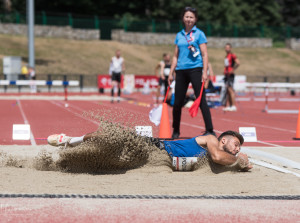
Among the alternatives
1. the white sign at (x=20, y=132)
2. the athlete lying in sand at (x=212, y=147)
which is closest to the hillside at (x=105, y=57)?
the white sign at (x=20, y=132)

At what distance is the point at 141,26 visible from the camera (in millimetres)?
58531

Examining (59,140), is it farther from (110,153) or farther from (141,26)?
(141,26)

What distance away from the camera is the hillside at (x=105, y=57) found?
47.2m

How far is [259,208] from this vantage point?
4.80 metres

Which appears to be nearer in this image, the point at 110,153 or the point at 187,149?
the point at 110,153

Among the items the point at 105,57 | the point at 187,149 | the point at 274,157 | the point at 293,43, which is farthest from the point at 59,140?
the point at 293,43

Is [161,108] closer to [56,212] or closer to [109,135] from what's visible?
[109,135]

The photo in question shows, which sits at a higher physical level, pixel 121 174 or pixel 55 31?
pixel 55 31

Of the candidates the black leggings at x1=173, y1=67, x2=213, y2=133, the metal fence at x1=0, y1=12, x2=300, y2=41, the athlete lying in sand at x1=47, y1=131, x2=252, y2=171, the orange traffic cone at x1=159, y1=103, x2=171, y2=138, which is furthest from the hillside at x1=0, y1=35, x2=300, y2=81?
the athlete lying in sand at x1=47, y1=131, x2=252, y2=171

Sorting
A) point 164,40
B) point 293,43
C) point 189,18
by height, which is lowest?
point 189,18

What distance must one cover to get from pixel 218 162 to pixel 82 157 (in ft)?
4.93

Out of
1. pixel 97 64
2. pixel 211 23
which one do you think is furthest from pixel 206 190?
pixel 211 23

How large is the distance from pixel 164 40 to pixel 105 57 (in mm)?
9693

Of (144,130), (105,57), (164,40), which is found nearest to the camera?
(144,130)
